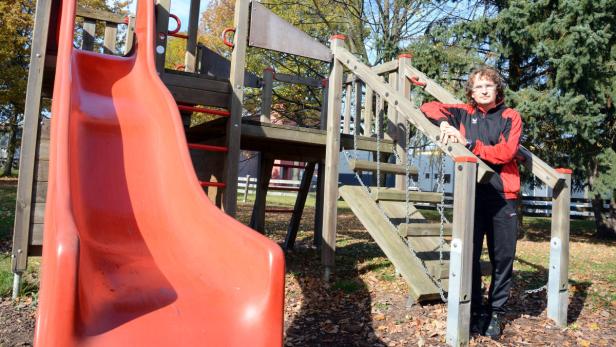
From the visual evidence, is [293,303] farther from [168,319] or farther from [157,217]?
[168,319]

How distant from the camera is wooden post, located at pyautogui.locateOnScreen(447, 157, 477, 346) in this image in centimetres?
307

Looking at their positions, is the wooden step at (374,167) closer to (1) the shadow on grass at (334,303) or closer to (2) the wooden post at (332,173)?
(2) the wooden post at (332,173)

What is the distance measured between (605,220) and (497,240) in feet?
30.4

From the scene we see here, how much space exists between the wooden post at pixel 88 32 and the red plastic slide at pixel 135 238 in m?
0.44

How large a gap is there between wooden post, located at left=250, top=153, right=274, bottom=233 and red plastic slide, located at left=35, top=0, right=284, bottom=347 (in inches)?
104

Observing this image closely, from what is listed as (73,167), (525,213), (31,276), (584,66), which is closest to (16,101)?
(31,276)

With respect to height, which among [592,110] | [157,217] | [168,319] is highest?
[592,110]

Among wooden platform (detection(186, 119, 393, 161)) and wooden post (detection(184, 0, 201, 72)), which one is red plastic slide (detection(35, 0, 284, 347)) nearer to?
wooden post (detection(184, 0, 201, 72))

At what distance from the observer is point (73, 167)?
319cm

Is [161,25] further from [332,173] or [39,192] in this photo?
[332,173]

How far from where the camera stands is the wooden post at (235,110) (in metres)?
4.60

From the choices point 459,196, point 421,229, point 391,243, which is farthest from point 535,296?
point 459,196

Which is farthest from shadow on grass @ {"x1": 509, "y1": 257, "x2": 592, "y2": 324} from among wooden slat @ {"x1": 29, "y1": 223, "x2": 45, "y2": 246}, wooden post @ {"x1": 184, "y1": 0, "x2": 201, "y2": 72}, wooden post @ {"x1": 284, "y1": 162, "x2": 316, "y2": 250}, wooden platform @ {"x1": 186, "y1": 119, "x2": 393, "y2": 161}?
wooden post @ {"x1": 184, "y1": 0, "x2": 201, "y2": 72}

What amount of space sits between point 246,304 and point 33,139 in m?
2.67
